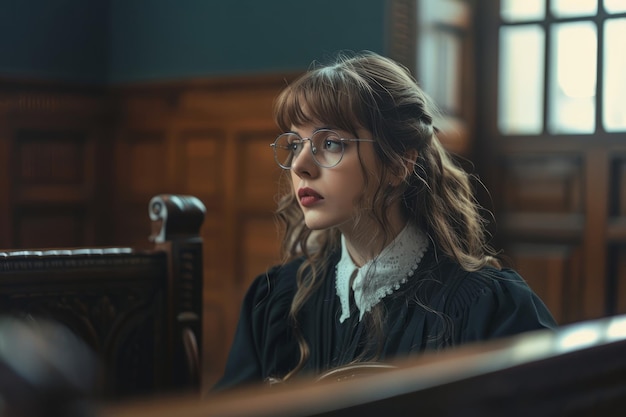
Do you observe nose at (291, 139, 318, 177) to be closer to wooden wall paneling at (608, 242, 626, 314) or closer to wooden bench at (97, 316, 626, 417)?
wooden bench at (97, 316, 626, 417)

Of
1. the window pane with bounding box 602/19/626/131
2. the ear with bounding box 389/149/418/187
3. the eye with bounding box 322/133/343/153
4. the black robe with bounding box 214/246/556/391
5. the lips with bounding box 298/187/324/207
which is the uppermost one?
the window pane with bounding box 602/19/626/131

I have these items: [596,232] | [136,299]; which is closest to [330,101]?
[136,299]

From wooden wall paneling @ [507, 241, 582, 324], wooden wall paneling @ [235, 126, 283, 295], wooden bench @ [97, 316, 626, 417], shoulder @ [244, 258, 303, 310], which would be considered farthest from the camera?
wooden wall paneling @ [235, 126, 283, 295]

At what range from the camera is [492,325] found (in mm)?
1644

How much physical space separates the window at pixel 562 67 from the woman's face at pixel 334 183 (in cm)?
243

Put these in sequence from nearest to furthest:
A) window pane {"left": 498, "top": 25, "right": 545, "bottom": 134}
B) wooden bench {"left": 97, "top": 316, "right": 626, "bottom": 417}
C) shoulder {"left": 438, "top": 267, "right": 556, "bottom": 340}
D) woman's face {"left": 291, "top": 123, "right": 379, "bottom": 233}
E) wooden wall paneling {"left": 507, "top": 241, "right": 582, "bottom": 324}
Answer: wooden bench {"left": 97, "top": 316, "right": 626, "bottom": 417}, shoulder {"left": 438, "top": 267, "right": 556, "bottom": 340}, woman's face {"left": 291, "top": 123, "right": 379, "bottom": 233}, wooden wall paneling {"left": 507, "top": 241, "right": 582, "bottom": 324}, window pane {"left": 498, "top": 25, "right": 545, "bottom": 134}

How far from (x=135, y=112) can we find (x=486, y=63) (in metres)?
1.79

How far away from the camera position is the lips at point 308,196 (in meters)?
1.78

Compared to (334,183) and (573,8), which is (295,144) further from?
(573,8)

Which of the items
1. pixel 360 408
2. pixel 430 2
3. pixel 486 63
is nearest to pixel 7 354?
pixel 360 408

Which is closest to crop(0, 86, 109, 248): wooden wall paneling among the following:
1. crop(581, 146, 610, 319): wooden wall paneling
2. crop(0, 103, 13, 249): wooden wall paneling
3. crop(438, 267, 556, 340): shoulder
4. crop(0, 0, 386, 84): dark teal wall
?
crop(0, 103, 13, 249): wooden wall paneling

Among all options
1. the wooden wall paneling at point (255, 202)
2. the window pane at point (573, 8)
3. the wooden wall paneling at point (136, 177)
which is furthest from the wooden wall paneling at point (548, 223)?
the wooden wall paneling at point (136, 177)

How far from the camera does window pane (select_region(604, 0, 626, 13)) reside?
12.7 feet

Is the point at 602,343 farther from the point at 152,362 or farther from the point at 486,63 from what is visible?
the point at 486,63
